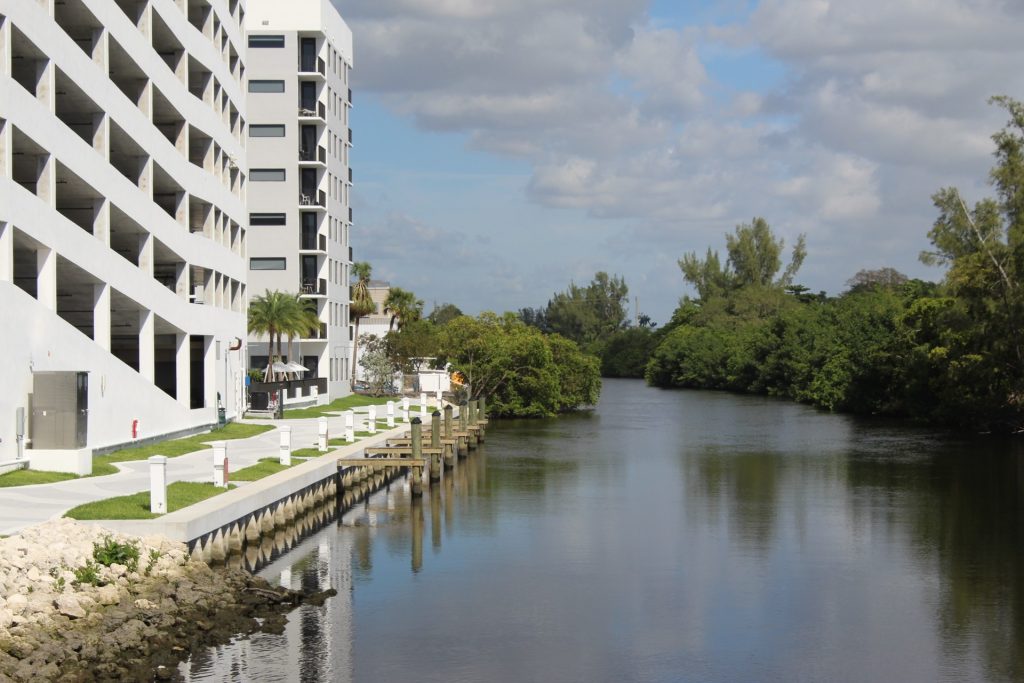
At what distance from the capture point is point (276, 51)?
8019cm

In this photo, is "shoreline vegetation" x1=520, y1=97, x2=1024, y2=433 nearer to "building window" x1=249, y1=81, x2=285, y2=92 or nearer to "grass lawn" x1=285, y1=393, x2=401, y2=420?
"grass lawn" x1=285, y1=393, x2=401, y2=420

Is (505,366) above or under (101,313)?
under

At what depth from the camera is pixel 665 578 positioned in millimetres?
25469

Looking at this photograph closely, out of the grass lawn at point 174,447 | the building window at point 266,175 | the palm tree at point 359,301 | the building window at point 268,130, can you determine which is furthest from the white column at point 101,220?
the palm tree at point 359,301

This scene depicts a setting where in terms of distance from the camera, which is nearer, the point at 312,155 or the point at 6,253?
the point at 6,253

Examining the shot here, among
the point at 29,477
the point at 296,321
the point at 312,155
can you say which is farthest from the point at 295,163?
the point at 29,477

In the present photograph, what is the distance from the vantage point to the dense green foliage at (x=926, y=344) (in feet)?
191

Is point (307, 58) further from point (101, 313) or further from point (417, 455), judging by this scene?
point (417, 455)

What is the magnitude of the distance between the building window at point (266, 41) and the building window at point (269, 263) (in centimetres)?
1356

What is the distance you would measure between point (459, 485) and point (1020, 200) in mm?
32145

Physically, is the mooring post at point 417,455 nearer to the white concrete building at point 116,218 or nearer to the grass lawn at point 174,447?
the grass lawn at point 174,447

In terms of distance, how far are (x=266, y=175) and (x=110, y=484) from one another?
54860 millimetres

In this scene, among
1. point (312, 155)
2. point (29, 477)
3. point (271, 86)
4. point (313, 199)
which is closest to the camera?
point (29, 477)

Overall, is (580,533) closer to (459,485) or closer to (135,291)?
(459,485)
